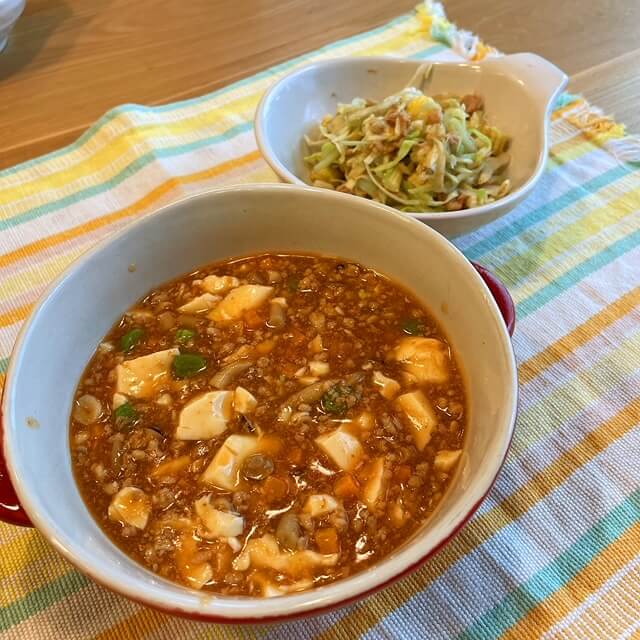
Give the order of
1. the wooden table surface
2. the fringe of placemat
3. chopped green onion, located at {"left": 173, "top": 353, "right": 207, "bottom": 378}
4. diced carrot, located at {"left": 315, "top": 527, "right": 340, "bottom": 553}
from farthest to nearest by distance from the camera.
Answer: the wooden table surface, the fringe of placemat, chopped green onion, located at {"left": 173, "top": 353, "right": 207, "bottom": 378}, diced carrot, located at {"left": 315, "top": 527, "right": 340, "bottom": 553}

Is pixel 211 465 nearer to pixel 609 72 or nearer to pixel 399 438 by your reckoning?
pixel 399 438

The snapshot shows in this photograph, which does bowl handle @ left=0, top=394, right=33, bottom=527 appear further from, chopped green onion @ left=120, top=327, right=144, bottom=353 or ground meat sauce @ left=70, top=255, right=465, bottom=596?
chopped green onion @ left=120, top=327, right=144, bottom=353

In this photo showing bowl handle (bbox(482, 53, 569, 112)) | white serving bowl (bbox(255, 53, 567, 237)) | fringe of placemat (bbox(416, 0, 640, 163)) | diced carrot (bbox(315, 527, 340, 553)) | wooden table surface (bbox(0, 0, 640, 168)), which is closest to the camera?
diced carrot (bbox(315, 527, 340, 553))

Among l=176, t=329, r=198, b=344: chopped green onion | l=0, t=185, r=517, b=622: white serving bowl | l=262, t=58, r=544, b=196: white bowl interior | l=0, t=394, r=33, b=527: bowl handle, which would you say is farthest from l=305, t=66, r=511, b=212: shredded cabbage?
l=0, t=394, r=33, b=527: bowl handle

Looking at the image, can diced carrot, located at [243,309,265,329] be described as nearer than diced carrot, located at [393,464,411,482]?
No

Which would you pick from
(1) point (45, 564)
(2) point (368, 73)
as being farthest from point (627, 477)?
(2) point (368, 73)

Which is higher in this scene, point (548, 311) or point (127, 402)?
point (127, 402)
